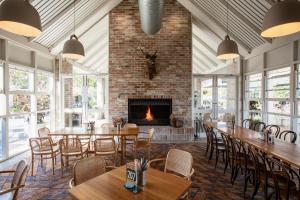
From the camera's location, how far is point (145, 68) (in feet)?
24.2

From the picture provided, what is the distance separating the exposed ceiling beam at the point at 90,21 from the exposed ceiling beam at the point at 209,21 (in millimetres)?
2462

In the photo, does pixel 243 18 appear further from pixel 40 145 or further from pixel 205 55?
pixel 40 145

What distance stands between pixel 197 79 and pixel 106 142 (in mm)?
4663

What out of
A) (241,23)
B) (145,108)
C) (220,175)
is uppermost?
(241,23)

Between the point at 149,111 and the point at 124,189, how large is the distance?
557 centimetres

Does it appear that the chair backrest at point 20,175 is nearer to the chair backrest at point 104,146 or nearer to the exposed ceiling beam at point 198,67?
A: the chair backrest at point 104,146

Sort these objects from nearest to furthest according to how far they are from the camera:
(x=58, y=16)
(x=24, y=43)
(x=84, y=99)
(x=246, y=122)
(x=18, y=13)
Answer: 1. (x=18, y=13)
2. (x=24, y=43)
3. (x=58, y=16)
4. (x=246, y=122)
5. (x=84, y=99)

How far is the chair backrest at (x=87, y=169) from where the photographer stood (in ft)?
7.12

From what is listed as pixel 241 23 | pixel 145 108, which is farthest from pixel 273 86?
pixel 145 108

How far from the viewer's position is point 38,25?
7.97ft

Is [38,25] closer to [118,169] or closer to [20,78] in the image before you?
[118,169]

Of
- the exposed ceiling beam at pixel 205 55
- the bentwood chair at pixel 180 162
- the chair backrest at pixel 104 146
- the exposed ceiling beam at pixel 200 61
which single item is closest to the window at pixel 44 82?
the chair backrest at pixel 104 146

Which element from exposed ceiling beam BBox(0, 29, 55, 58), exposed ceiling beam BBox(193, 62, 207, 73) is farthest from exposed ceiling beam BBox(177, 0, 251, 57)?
exposed ceiling beam BBox(0, 29, 55, 58)

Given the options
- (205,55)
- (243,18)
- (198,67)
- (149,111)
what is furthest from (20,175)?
(198,67)
